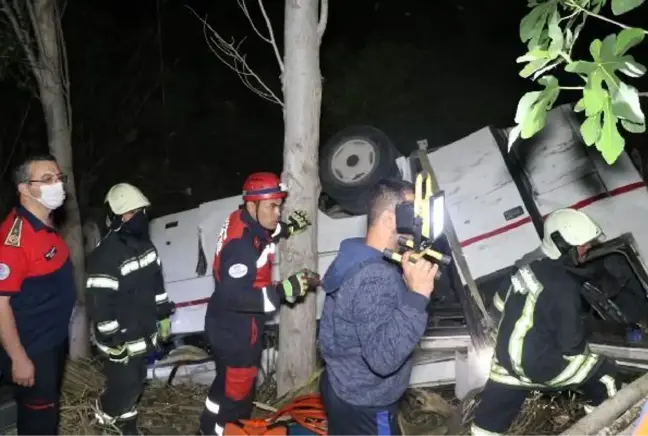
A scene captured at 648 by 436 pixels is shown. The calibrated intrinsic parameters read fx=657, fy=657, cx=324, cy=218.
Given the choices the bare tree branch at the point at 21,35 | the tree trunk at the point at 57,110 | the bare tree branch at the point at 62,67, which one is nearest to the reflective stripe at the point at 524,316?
the tree trunk at the point at 57,110

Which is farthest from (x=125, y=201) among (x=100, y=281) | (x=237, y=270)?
(x=237, y=270)

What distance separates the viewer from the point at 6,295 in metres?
3.33

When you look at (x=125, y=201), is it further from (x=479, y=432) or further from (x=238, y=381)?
(x=479, y=432)

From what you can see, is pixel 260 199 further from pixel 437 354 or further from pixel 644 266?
pixel 644 266

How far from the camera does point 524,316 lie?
134 inches

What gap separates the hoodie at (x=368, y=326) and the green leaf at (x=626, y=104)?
3.75 ft

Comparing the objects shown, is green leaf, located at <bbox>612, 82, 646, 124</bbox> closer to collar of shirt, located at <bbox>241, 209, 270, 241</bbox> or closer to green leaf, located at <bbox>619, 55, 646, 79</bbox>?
green leaf, located at <bbox>619, 55, 646, 79</bbox>

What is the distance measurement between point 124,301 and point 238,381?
0.87 metres

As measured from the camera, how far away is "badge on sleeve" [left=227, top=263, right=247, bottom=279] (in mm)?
3811

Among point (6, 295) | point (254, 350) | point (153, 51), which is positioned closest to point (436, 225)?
point (254, 350)

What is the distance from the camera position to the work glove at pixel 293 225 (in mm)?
4238

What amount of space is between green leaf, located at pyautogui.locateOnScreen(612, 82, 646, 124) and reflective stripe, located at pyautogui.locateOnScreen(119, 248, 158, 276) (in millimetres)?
3242

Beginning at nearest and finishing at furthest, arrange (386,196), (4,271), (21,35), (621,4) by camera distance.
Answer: (621,4), (386,196), (4,271), (21,35)

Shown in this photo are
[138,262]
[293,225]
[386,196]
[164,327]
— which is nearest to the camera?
[386,196]
